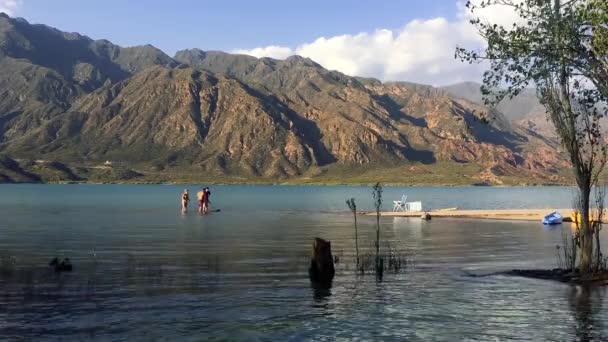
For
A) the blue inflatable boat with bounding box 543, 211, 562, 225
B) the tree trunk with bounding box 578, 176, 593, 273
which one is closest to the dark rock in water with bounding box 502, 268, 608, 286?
the tree trunk with bounding box 578, 176, 593, 273

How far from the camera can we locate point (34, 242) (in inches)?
1993

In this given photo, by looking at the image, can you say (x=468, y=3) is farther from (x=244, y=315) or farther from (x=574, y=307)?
(x=244, y=315)

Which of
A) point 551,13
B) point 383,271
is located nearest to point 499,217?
point 383,271

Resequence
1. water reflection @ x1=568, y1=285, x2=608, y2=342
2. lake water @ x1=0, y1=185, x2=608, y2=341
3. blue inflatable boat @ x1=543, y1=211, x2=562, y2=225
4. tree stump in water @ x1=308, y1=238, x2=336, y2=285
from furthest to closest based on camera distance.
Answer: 1. blue inflatable boat @ x1=543, y1=211, x2=562, y2=225
2. tree stump in water @ x1=308, y1=238, x2=336, y2=285
3. lake water @ x1=0, y1=185, x2=608, y2=341
4. water reflection @ x1=568, y1=285, x2=608, y2=342

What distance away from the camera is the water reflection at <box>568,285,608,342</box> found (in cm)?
2011

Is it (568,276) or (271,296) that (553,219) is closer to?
(568,276)

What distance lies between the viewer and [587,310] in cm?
2364

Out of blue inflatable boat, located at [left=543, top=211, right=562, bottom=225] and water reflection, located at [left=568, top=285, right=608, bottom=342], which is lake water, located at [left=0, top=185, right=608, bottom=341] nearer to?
water reflection, located at [left=568, top=285, right=608, bottom=342]

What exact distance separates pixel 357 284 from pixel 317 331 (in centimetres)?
991

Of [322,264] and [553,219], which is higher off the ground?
[322,264]

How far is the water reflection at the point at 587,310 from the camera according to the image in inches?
792

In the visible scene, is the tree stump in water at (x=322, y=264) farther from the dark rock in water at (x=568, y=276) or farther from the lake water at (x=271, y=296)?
the dark rock in water at (x=568, y=276)

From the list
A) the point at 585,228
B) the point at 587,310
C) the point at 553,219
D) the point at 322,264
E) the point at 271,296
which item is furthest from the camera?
the point at 553,219

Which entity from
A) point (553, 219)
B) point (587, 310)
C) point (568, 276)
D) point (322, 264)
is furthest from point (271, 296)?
point (553, 219)
